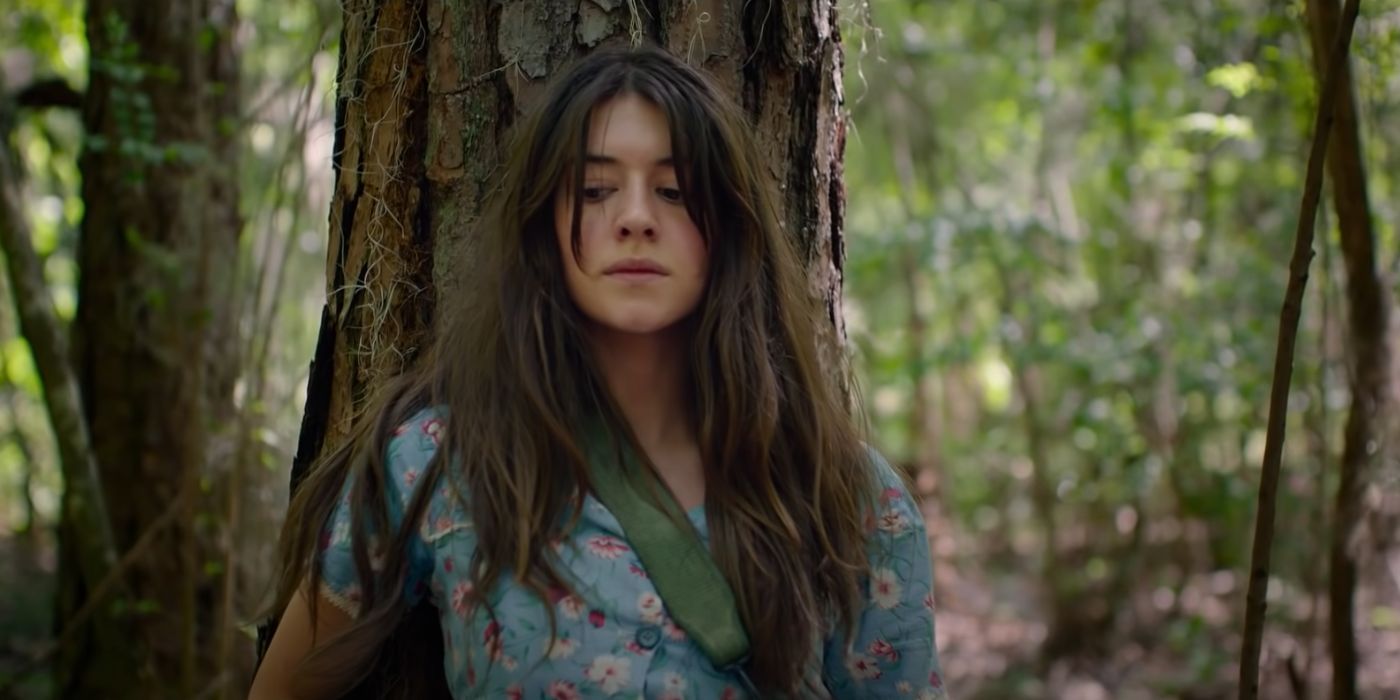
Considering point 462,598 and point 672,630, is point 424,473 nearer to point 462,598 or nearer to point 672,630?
point 462,598

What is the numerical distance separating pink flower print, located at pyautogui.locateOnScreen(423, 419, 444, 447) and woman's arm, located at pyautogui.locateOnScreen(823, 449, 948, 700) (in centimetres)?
56

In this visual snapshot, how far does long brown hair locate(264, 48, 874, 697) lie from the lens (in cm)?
155

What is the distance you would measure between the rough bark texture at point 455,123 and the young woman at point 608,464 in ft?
0.39

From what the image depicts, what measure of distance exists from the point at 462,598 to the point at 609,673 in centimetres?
20

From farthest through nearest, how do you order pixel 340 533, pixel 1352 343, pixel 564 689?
pixel 1352 343 < pixel 340 533 < pixel 564 689

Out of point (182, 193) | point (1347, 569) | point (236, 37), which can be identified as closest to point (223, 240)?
point (182, 193)

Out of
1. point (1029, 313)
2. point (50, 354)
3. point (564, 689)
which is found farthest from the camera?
point (1029, 313)

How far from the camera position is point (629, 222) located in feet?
5.17

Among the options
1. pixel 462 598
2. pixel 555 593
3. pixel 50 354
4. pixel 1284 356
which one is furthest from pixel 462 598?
pixel 50 354

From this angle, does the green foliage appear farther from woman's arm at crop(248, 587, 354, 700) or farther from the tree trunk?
woman's arm at crop(248, 587, 354, 700)

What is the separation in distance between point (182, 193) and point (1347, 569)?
3628mm

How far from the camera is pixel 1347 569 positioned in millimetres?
2549

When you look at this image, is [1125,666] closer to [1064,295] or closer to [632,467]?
[1064,295]

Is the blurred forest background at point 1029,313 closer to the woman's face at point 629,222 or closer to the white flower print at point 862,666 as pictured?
A: the woman's face at point 629,222
